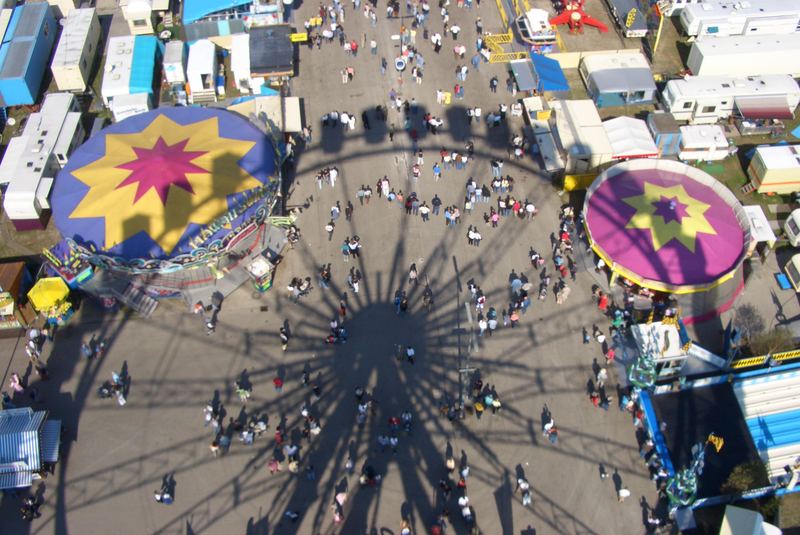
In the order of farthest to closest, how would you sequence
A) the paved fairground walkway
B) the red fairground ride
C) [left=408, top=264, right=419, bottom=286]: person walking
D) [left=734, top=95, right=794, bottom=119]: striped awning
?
the red fairground ride
[left=734, top=95, right=794, bottom=119]: striped awning
[left=408, top=264, right=419, bottom=286]: person walking
the paved fairground walkway

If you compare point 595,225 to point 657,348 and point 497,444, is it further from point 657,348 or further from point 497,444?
point 497,444

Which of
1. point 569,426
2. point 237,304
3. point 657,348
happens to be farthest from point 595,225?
point 237,304

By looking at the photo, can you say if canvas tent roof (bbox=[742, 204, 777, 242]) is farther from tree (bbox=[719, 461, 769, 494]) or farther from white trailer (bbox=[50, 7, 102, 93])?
white trailer (bbox=[50, 7, 102, 93])

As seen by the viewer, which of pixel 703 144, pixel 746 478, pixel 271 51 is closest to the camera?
pixel 746 478

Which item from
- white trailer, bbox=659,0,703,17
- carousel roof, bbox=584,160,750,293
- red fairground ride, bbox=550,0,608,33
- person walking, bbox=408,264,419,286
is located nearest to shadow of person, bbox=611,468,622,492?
carousel roof, bbox=584,160,750,293

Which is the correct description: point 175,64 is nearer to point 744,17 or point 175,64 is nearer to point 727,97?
point 727,97

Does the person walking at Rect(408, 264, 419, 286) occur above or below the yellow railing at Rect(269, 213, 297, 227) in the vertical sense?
below

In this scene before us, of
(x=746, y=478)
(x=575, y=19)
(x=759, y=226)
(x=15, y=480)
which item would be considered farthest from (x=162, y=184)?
(x=575, y=19)

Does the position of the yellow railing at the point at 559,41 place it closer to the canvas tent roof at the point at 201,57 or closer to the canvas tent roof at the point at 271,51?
the canvas tent roof at the point at 271,51
